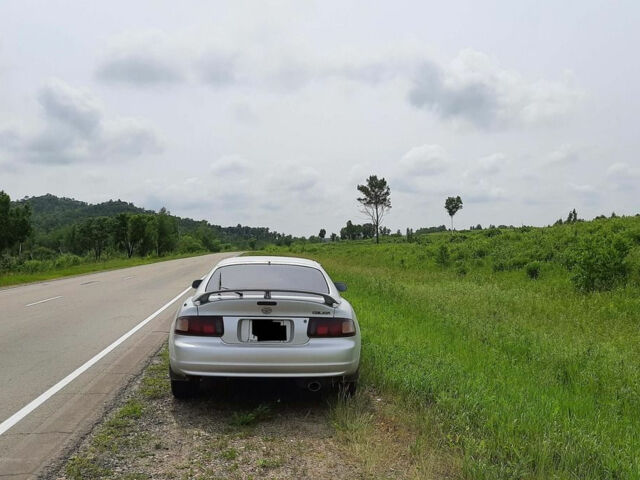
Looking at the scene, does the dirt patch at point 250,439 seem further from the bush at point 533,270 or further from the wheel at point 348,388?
the bush at point 533,270

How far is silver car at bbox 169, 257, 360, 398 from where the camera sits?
14.8 feet

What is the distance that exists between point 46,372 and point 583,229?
23.5 m

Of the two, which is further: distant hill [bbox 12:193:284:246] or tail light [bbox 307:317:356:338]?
distant hill [bbox 12:193:284:246]

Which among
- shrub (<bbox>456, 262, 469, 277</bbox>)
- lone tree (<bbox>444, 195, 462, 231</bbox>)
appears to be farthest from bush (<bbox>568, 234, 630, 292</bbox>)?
lone tree (<bbox>444, 195, 462, 231</bbox>)

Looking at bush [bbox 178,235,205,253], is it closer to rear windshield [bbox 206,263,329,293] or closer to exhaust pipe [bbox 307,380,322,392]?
rear windshield [bbox 206,263,329,293]

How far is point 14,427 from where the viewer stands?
4449mm

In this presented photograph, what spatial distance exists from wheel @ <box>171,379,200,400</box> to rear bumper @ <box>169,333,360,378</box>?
1.28 feet

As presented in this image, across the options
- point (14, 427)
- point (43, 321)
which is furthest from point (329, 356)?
point (43, 321)

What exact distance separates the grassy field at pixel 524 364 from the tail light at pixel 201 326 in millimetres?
1965

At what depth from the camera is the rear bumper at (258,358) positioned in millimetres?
4500

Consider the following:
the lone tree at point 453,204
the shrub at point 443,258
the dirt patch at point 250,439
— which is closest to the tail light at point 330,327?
the dirt patch at point 250,439

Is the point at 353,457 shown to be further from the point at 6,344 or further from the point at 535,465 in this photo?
the point at 6,344

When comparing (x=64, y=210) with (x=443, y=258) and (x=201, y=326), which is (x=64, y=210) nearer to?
(x=443, y=258)

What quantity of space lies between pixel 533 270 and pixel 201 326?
17.3 metres
